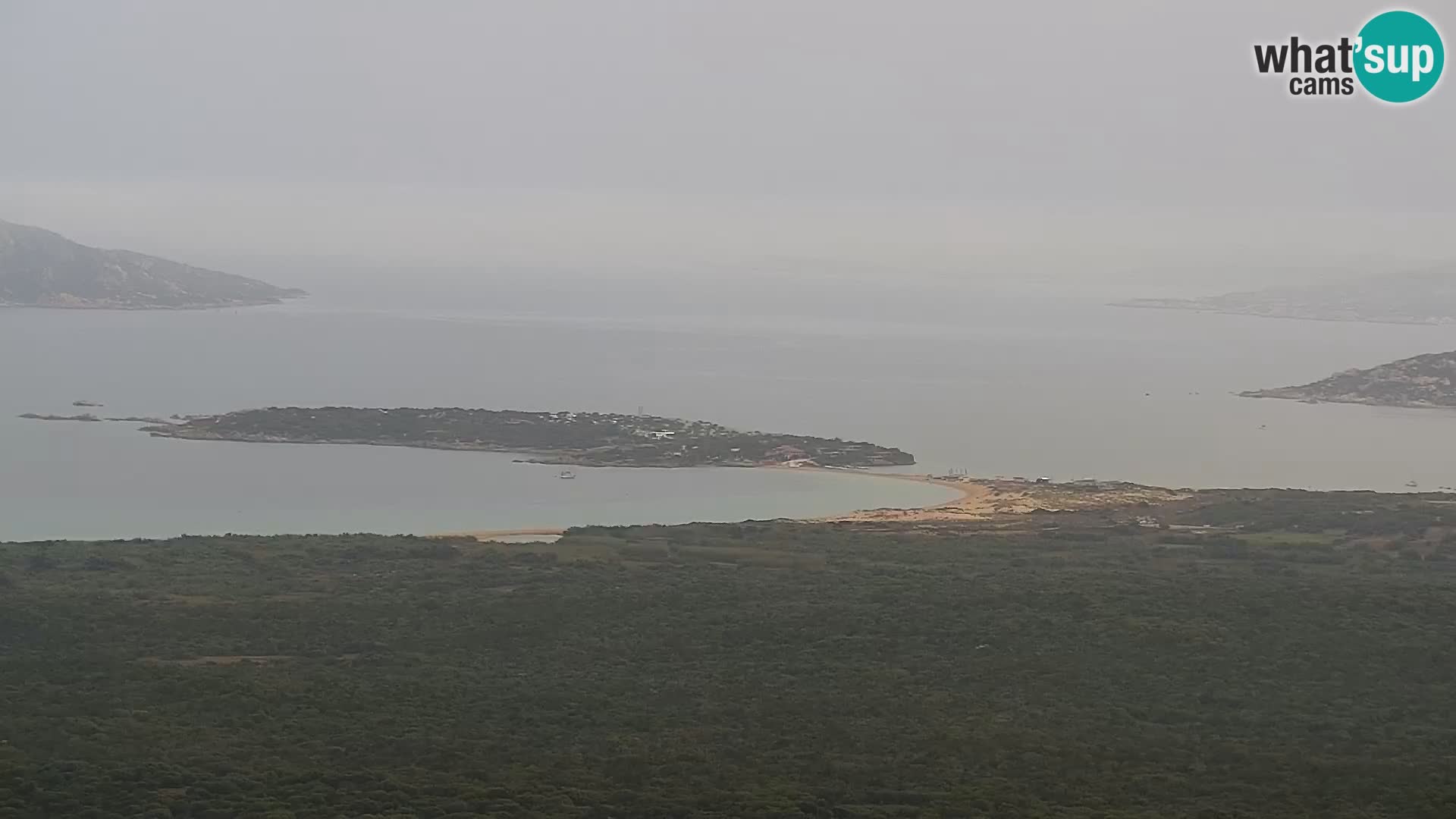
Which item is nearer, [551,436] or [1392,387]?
[551,436]

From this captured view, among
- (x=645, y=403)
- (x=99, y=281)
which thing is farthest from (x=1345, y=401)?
(x=99, y=281)

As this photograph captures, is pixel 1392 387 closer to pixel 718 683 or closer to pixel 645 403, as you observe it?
pixel 645 403

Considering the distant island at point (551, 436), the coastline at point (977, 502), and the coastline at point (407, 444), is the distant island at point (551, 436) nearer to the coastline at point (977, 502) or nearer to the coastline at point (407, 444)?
the coastline at point (407, 444)

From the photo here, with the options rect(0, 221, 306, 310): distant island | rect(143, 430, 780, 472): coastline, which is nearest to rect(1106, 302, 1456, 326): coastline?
rect(0, 221, 306, 310): distant island

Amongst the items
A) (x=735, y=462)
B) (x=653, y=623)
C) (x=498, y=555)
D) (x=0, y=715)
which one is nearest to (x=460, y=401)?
(x=735, y=462)

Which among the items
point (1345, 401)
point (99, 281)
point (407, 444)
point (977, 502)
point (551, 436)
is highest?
point (99, 281)

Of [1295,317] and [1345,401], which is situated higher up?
[1295,317]

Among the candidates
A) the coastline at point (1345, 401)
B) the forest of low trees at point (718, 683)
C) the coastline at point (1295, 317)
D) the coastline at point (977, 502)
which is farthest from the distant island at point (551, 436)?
the coastline at point (1295, 317)
